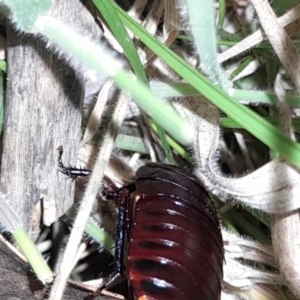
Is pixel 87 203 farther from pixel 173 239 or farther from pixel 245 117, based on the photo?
pixel 245 117

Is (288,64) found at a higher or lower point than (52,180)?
higher

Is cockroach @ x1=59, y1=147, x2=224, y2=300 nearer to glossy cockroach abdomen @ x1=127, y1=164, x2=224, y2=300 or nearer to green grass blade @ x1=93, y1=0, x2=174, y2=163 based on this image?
glossy cockroach abdomen @ x1=127, y1=164, x2=224, y2=300

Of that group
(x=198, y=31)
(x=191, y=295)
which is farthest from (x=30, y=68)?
(x=191, y=295)

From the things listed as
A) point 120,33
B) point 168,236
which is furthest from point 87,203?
point 120,33

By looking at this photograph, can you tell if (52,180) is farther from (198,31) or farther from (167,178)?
(198,31)

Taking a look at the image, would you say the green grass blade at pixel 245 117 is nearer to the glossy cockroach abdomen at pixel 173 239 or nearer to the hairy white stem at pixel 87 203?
the hairy white stem at pixel 87 203

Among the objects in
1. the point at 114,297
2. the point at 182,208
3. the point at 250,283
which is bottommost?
the point at 114,297

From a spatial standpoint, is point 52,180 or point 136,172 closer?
point 52,180

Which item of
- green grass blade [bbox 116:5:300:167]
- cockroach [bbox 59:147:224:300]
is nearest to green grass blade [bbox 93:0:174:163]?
green grass blade [bbox 116:5:300:167]
